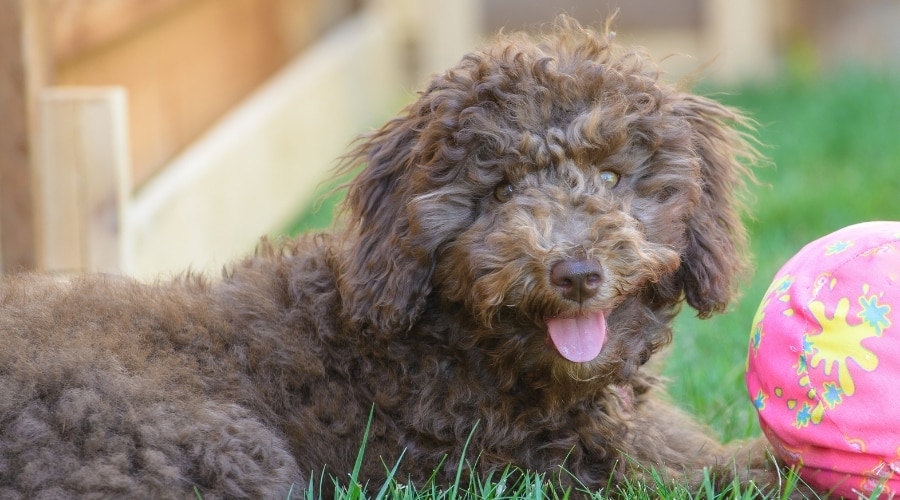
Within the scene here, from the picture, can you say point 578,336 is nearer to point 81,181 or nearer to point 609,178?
point 609,178

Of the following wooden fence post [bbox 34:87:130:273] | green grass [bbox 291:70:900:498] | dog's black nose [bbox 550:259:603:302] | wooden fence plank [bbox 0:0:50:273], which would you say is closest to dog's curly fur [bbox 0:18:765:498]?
dog's black nose [bbox 550:259:603:302]

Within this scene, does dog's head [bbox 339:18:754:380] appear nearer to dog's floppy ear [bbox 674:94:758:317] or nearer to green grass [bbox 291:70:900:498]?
dog's floppy ear [bbox 674:94:758:317]

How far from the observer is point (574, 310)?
3068 millimetres

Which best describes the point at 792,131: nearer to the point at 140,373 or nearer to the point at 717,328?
the point at 717,328

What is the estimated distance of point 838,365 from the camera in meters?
3.21

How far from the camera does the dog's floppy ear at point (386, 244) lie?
11.0 ft

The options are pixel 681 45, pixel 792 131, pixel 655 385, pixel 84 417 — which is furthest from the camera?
pixel 681 45

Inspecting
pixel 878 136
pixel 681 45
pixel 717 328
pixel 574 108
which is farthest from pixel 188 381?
pixel 681 45

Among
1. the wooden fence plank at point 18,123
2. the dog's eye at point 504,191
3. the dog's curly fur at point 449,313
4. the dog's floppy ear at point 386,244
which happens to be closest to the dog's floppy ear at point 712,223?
the dog's curly fur at point 449,313

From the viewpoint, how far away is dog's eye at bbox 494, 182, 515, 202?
10.8 ft

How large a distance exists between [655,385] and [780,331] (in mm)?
555

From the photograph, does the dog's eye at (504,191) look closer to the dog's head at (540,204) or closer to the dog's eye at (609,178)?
the dog's head at (540,204)

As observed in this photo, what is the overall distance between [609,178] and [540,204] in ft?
0.89

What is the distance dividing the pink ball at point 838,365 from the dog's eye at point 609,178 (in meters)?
0.64
